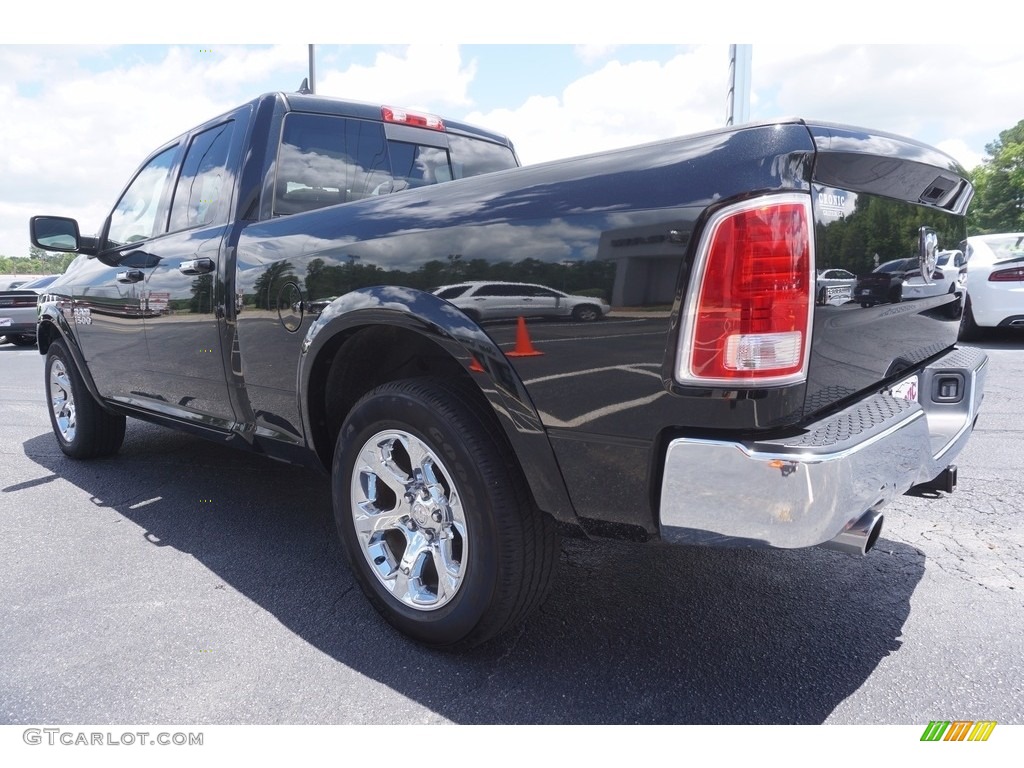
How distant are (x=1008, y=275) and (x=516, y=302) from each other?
804cm

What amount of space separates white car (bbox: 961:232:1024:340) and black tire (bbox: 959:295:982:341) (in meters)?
0.02

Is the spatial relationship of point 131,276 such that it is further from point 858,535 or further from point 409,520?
point 858,535

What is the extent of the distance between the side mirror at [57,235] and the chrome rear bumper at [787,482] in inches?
151

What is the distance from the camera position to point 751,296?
5.41 ft

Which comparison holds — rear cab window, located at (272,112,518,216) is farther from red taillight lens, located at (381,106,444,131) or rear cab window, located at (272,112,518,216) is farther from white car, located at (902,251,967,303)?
white car, located at (902,251,967,303)

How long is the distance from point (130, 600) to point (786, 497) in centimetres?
239

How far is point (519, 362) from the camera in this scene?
1987mm

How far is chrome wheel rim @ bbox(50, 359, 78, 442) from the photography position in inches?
184

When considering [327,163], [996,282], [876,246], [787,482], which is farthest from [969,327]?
[787,482]

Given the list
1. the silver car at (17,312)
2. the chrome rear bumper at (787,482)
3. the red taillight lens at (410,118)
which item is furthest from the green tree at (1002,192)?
the chrome rear bumper at (787,482)

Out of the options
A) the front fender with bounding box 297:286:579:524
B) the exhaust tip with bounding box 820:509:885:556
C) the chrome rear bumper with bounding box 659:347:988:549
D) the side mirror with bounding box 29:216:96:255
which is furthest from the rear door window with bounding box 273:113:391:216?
the exhaust tip with bounding box 820:509:885:556

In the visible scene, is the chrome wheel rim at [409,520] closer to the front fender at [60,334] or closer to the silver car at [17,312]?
the front fender at [60,334]

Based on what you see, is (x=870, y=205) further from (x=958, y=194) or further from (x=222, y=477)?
(x=222, y=477)

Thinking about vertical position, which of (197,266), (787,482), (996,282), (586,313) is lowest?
(787,482)
